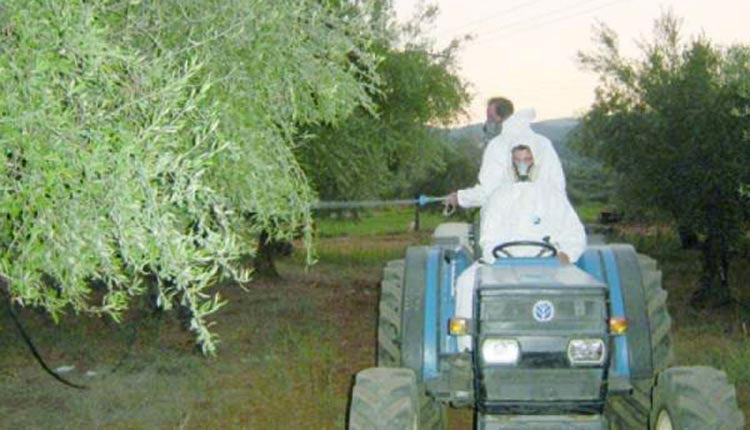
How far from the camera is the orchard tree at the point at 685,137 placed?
729 inches

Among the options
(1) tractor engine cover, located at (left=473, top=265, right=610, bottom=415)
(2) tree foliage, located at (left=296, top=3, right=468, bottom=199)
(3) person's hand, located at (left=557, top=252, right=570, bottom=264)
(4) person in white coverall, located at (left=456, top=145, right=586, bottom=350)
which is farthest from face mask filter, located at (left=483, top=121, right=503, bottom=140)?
(2) tree foliage, located at (left=296, top=3, right=468, bottom=199)

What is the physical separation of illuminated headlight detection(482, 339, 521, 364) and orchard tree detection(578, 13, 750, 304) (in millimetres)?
13228

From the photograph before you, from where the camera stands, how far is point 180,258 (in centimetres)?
437

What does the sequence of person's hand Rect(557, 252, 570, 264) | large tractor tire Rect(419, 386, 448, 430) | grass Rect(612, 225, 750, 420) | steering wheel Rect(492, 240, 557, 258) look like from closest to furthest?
steering wheel Rect(492, 240, 557, 258), person's hand Rect(557, 252, 570, 264), large tractor tire Rect(419, 386, 448, 430), grass Rect(612, 225, 750, 420)

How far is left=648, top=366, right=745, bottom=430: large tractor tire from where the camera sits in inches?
215

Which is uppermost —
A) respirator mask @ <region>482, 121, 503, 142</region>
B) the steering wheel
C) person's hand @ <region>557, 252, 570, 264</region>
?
respirator mask @ <region>482, 121, 503, 142</region>

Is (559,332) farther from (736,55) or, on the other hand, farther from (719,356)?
(736,55)

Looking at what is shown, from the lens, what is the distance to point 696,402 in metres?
5.54

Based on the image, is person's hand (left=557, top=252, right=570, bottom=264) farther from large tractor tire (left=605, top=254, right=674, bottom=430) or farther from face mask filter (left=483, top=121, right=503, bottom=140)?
face mask filter (left=483, top=121, right=503, bottom=140)

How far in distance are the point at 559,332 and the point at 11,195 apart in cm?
288

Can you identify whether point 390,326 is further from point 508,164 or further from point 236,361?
point 236,361

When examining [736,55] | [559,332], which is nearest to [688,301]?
[736,55]

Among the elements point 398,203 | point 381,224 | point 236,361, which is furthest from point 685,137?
point 381,224

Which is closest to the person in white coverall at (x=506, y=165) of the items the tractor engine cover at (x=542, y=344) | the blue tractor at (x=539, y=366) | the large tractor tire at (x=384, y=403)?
the blue tractor at (x=539, y=366)
